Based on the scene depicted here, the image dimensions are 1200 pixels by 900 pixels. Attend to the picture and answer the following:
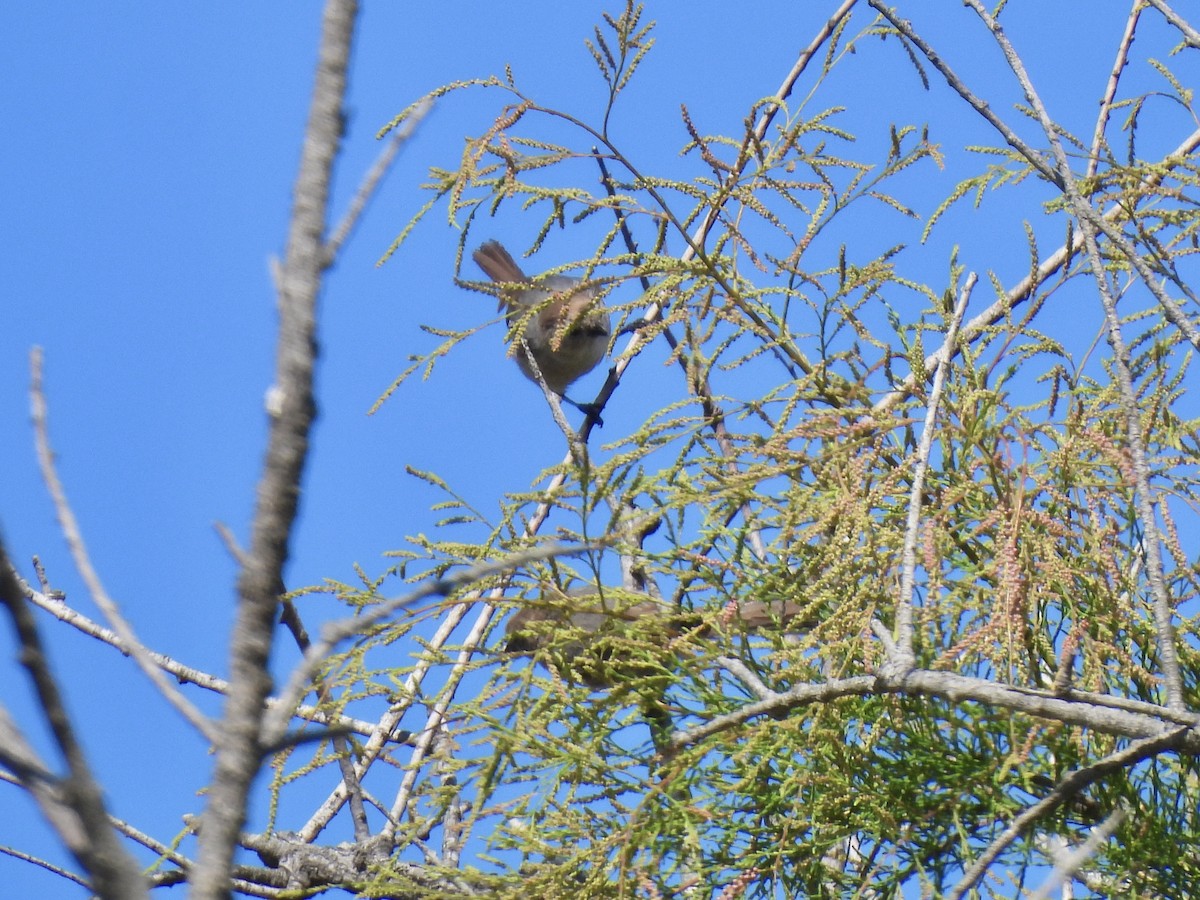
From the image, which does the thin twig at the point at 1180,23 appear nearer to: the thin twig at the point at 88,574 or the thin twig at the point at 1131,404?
the thin twig at the point at 1131,404

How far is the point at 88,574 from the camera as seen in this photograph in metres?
1.15

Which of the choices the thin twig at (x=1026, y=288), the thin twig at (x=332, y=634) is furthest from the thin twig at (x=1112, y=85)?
the thin twig at (x=332, y=634)

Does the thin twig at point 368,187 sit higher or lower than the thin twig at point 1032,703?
higher

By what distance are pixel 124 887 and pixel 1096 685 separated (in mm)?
1628

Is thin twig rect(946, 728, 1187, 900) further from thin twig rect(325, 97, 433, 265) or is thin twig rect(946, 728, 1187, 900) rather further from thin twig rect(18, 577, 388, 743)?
thin twig rect(18, 577, 388, 743)

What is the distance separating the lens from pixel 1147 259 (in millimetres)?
2262

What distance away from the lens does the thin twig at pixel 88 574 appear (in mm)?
1054

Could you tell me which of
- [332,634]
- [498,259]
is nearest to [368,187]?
[332,634]

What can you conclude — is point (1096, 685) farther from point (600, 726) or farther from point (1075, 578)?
point (600, 726)

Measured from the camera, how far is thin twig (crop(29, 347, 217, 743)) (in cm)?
105

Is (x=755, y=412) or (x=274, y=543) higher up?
(x=755, y=412)

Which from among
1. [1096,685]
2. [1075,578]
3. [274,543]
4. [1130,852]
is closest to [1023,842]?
[1130,852]

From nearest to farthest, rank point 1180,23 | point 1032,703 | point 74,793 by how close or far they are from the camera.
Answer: point 74,793, point 1032,703, point 1180,23

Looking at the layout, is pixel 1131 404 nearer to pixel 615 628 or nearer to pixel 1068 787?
pixel 1068 787
